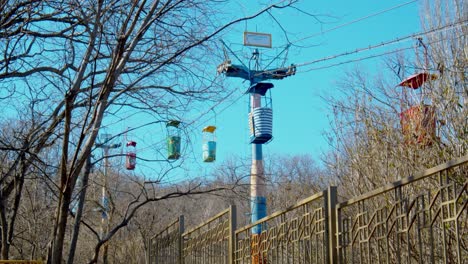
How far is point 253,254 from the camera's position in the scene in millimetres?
7887

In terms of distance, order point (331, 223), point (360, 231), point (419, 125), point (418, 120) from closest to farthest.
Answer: point (360, 231), point (331, 223), point (419, 125), point (418, 120)

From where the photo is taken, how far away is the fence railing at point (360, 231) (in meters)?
4.43

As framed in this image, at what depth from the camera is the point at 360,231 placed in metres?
5.29

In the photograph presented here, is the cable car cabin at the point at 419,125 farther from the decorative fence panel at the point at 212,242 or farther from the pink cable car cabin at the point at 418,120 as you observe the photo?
the decorative fence panel at the point at 212,242

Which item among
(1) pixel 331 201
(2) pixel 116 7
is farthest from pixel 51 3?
(1) pixel 331 201

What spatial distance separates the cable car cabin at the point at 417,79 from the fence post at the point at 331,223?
3908 millimetres

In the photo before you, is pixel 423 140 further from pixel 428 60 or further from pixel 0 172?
pixel 0 172

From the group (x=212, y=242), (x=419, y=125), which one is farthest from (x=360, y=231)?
(x=212, y=242)

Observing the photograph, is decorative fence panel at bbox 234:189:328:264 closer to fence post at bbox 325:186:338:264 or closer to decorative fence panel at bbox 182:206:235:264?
fence post at bbox 325:186:338:264

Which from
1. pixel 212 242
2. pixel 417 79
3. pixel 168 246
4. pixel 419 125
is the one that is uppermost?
pixel 417 79

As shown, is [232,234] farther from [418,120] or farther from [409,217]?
[409,217]

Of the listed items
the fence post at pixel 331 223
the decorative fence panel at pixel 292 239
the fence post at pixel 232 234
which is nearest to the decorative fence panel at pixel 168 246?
the fence post at pixel 232 234

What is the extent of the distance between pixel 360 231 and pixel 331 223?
422 mm

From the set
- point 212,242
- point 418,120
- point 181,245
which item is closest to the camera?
point 418,120
